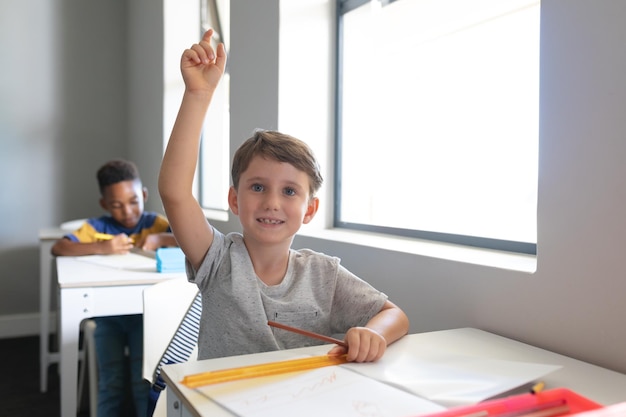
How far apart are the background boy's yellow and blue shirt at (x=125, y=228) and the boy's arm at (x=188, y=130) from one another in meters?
1.70

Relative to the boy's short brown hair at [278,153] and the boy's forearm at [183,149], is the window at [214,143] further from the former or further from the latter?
the boy's forearm at [183,149]

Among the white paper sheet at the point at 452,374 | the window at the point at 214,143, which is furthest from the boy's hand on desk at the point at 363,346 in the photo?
the window at the point at 214,143

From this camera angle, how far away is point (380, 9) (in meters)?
1.87

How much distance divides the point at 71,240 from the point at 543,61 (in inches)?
86.4

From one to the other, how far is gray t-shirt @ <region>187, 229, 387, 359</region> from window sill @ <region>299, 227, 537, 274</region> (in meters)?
0.22

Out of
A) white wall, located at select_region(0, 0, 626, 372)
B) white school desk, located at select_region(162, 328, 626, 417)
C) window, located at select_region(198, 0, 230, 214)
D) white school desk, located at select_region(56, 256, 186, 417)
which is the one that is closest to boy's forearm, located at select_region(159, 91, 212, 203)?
white school desk, located at select_region(162, 328, 626, 417)

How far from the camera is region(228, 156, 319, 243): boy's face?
1077mm

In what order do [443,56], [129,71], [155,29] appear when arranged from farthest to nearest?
1. [129,71]
2. [155,29]
3. [443,56]

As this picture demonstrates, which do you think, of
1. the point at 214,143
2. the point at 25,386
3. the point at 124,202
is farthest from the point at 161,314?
the point at 214,143

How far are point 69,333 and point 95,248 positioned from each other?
708mm

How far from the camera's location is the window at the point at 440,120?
1.36 meters

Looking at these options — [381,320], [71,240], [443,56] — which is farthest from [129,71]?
[381,320]

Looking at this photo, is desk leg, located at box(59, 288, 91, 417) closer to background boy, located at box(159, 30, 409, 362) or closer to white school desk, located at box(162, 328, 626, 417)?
background boy, located at box(159, 30, 409, 362)

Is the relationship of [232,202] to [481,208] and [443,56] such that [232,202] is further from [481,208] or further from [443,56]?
[443,56]
